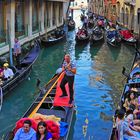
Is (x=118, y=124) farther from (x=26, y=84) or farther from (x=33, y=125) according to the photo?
(x=26, y=84)

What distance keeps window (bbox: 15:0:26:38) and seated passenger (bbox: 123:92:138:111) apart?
923 cm

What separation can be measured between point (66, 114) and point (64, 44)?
1301 cm

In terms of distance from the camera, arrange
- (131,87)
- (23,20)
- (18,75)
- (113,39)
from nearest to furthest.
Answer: (131,87) → (18,75) → (23,20) → (113,39)

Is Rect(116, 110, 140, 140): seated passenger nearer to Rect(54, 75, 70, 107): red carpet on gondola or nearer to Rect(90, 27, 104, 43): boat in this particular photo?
Rect(54, 75, 70, 107): red carpet on gondola

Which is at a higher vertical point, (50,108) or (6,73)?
(6,73)

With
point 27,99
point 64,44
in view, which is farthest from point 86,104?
point 64,44

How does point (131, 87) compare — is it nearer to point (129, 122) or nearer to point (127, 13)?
point (129, 122)

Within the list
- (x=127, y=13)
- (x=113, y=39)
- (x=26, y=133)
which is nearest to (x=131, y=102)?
(x=26, y=133)

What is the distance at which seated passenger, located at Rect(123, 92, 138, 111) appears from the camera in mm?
6587

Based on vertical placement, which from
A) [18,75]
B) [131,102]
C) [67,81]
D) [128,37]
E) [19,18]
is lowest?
[18,75]

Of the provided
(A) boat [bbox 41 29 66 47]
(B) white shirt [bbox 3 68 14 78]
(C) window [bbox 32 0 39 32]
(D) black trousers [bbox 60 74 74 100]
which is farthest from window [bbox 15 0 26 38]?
(D) black trousers [bbox 60 74 74 100]

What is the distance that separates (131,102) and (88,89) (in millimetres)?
3569

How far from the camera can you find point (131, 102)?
6785 mm

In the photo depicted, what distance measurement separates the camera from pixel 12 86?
9.35m
